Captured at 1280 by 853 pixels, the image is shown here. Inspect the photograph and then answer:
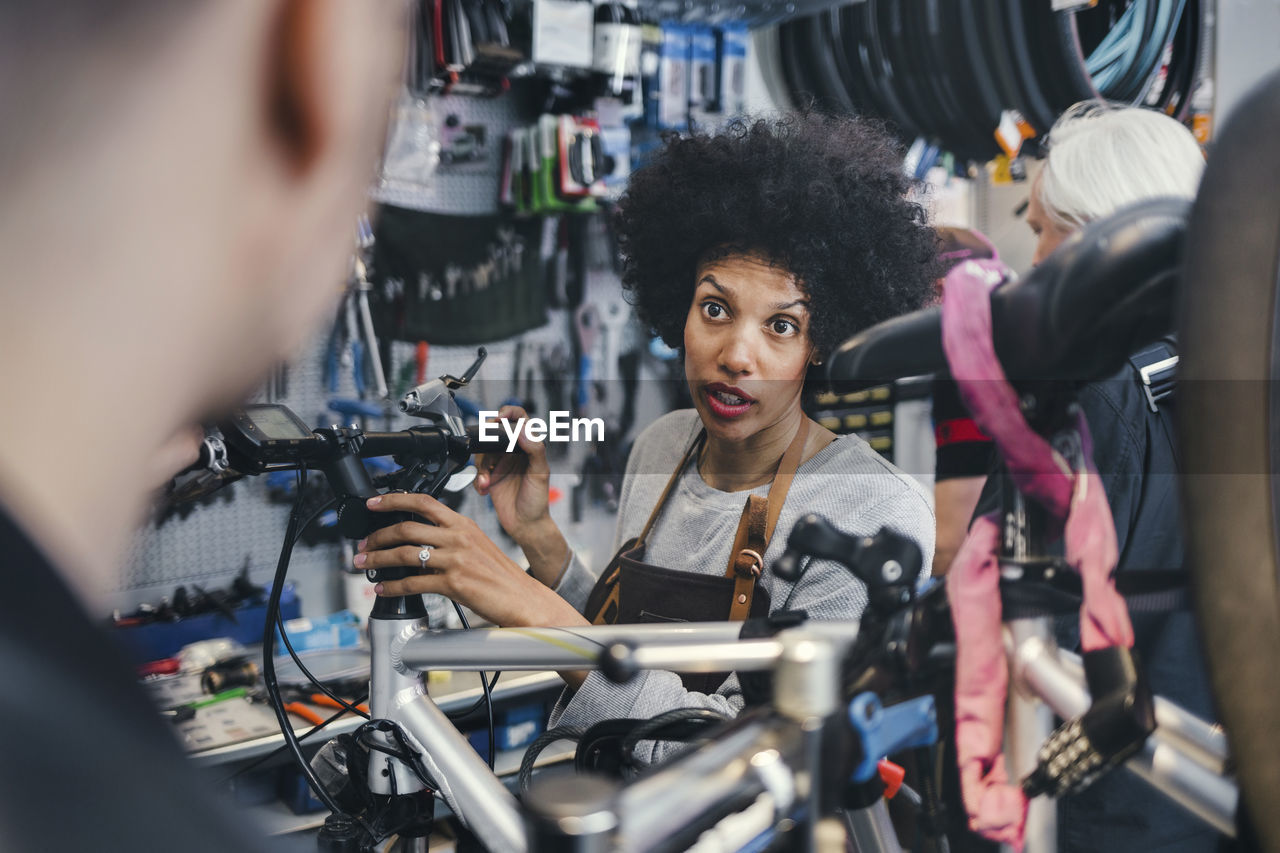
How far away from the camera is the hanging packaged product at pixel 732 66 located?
3.55ft

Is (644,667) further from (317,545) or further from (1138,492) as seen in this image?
(317,545)

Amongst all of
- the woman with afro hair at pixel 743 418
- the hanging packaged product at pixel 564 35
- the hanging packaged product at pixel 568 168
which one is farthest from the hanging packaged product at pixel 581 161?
the woman with afro hair at pixel 743 418

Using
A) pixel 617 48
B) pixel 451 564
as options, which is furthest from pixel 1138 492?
pixel 617 48

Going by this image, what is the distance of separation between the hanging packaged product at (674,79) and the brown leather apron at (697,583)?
1.71 feet

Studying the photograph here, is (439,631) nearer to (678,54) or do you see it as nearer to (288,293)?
(288,293)

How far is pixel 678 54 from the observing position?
133 centimetres

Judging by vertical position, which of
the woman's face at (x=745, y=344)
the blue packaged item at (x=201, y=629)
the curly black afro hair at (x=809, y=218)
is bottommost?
the blue packaged item at (x=201, y=629)

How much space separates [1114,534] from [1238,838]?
25cm

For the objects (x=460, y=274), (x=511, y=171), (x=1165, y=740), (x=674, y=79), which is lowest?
(x=1165, y=740)

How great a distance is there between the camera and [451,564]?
936mm

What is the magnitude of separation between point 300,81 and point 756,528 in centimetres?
72

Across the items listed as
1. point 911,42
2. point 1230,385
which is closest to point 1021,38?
point 911,42

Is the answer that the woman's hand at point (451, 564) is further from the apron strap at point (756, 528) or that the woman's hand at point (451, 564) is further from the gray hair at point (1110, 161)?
the gray hair at point (1110, 161)

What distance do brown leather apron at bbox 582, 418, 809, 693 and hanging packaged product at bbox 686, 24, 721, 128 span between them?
1.40 ft
